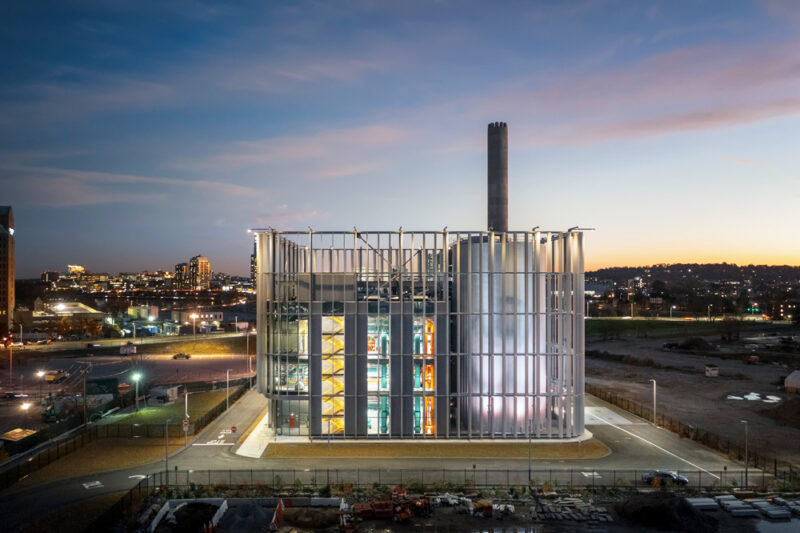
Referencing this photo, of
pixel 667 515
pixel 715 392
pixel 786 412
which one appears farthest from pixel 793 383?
pixel 667 515

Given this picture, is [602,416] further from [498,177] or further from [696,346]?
[696,346]

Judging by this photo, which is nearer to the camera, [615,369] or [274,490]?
[274,490]

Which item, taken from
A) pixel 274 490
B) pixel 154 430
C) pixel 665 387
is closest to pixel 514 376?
pixel 274 490

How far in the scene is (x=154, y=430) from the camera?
52.4 meters

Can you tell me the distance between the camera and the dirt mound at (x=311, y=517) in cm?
3064

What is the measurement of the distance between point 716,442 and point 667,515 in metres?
20.0

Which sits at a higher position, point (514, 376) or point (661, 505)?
point (514, 376)

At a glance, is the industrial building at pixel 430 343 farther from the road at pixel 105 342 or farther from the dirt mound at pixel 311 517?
the road at pixel 105 342

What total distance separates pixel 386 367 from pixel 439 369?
4661 millimetres

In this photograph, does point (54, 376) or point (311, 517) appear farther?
point (54, 376)

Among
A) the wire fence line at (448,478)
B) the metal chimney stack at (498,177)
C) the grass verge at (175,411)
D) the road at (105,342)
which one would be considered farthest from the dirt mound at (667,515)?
the road at (105,342)

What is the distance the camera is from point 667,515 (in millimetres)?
30547

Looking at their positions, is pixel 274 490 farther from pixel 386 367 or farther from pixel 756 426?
pixel 756 426

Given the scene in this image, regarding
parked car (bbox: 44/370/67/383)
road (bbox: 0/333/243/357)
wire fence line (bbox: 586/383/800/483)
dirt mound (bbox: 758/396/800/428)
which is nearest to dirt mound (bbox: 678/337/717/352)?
dirt mound (bbox: 758/396/800/428)
